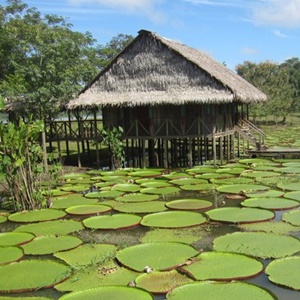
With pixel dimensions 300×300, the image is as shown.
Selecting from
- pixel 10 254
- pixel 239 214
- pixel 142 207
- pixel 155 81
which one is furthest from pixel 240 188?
pixel 155 81

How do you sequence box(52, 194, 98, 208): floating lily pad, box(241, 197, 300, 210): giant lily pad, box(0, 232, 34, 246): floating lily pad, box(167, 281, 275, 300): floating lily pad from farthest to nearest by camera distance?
box(52, 194, 98, 208): floating lily pad < box(241, 197, 300, 210): giant lily pad < box(0, 232, 34, 246): floating lily pad < box(167, 281, 275, 300): floating lily pad

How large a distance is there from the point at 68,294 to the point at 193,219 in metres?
3.09

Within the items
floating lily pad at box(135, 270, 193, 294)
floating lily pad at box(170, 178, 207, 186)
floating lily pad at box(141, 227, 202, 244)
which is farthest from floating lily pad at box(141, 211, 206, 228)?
floating lily pad at box(170, 178, 207, 186)

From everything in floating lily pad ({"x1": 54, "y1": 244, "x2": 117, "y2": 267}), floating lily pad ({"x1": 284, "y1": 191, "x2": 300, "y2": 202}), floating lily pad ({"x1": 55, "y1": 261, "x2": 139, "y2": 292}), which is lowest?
floating lily pad ({"x1": 55, "y1": 261, "x2": 139, "y2": 292})

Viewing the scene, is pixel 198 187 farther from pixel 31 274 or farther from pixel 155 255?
pixel 31 274

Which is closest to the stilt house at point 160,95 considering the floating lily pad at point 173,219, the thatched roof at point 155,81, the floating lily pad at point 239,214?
the thatched roof at point 155,81

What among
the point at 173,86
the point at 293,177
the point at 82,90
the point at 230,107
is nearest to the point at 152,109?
the point at 173,86

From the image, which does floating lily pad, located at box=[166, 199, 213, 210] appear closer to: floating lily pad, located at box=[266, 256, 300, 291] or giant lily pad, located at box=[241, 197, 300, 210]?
giant lily pad, located at box=[241, 197, 300, 210]

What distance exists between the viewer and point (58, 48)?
14617 mm

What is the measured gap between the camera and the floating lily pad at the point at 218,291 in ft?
13.2

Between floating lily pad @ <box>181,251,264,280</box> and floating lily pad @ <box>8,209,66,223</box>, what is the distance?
11.3 ft

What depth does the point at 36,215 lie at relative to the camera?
Answer: 7.69 meters

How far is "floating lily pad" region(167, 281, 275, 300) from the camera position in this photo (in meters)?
4.02

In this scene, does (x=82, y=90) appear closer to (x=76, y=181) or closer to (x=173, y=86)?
(x=173, y=86)
